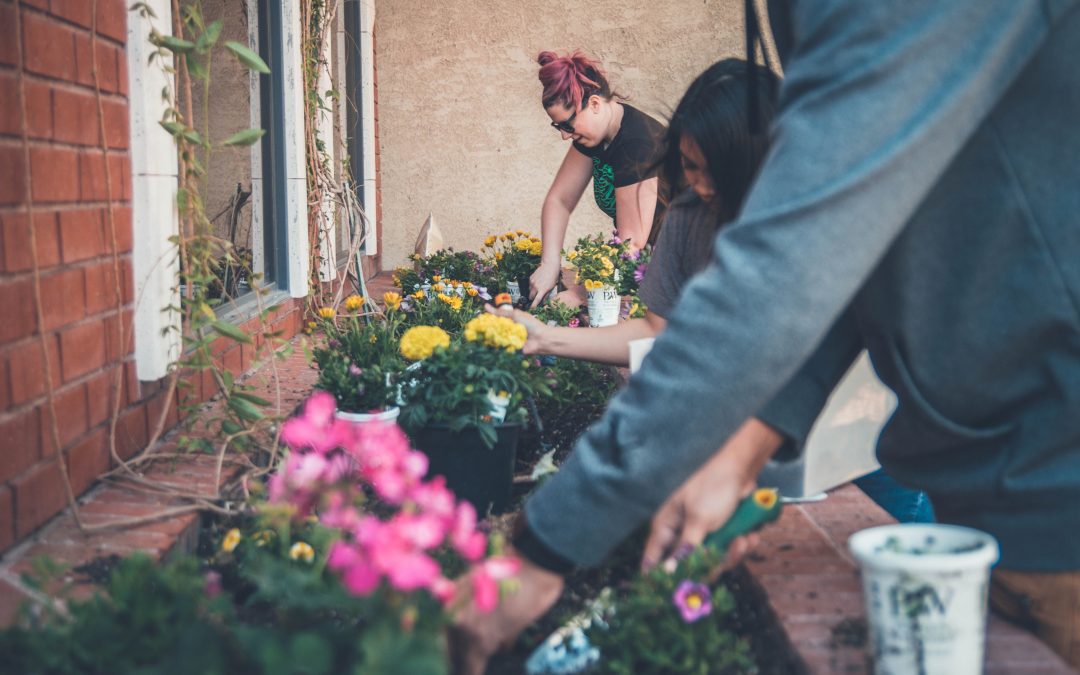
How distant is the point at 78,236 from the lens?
214 centimetres

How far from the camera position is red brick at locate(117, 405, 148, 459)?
2.41 meters

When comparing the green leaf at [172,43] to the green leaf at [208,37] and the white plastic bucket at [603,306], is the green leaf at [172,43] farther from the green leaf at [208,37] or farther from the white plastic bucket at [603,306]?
the white plastic bucket at [603,306]

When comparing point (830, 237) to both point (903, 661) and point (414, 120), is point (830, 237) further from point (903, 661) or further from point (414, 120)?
point (414, 120)

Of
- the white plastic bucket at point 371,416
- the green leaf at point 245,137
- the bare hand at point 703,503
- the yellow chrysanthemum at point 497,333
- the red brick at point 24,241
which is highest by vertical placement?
the green leaf at point 245,137

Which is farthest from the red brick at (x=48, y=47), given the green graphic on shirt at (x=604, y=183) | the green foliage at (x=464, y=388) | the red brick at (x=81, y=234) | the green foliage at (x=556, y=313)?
the green graphic on shirt at (x=604, y=183)

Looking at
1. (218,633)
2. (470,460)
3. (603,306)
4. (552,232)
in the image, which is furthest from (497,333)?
(552,232)

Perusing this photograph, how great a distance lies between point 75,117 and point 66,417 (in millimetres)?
655

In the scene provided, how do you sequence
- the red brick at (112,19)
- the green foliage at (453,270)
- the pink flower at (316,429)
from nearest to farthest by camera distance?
the pink flower at (316,429), the red brick at (112,19), the green foliage at (453,270)

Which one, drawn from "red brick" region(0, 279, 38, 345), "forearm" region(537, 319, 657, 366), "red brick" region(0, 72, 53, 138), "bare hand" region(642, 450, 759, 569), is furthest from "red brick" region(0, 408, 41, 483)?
"forearm" region(537, 319, 657, 366)

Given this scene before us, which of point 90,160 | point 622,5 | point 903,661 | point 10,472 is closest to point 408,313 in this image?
point 90,160

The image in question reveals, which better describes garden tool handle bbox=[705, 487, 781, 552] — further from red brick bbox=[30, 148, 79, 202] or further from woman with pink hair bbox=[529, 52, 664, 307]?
woman with pink hair bbox=[529, 52, 664, 307]

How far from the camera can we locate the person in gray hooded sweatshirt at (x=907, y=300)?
3.31 feet

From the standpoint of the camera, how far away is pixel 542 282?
4.52 metres

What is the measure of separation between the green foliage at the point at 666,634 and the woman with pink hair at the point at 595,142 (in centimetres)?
302
